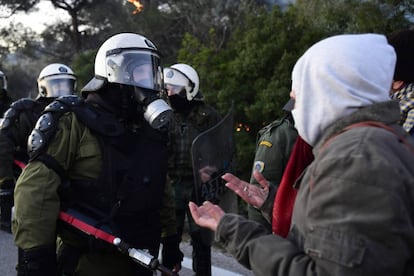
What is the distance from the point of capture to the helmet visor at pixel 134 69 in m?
2.44

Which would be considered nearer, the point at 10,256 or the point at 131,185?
the point at 131,185

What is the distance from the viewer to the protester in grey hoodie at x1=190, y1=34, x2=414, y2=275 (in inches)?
44.9

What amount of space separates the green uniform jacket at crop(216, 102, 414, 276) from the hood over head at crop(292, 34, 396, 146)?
1.3 inches

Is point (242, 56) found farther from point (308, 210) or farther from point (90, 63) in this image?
point (90, 63)

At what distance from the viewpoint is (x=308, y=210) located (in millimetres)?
1253

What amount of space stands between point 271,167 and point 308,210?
1.76m

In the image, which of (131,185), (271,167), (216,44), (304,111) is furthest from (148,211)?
(216,44)

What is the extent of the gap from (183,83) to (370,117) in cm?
321

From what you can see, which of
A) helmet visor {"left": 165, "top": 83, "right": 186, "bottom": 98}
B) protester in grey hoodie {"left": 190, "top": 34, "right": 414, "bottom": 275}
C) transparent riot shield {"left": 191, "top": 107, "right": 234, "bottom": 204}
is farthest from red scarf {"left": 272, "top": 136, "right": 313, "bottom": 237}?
helmet visor {"left": 165, "top": 83, "right": 186, "bottom": 98}

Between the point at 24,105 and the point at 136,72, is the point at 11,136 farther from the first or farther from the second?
the point at 136,72

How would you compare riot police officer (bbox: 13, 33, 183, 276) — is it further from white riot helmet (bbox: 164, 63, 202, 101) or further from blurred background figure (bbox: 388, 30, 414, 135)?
white riot helmet (bbox: 164, 63, 202, 101)

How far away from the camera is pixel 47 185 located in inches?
83.4

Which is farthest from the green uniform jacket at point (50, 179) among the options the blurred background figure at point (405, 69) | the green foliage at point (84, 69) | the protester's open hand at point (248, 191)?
the green foliage at point (84, 69)

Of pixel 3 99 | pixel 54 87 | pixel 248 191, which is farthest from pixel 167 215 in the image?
pixel 3 99
